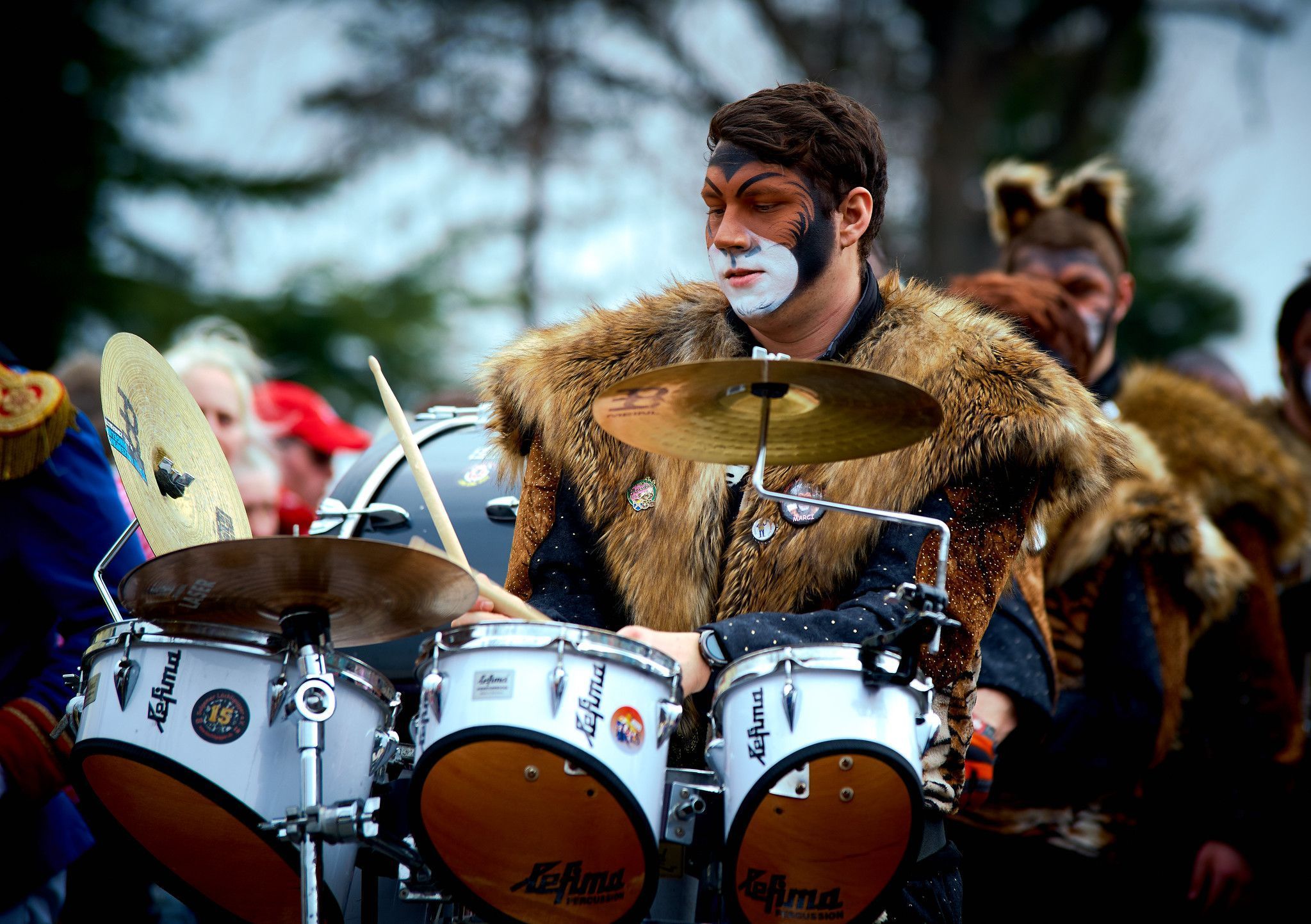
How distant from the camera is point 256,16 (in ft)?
39.4

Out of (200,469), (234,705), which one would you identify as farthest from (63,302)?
(234,705)

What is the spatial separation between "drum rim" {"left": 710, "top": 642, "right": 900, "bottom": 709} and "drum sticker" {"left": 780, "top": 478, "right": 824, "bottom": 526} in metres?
0.57

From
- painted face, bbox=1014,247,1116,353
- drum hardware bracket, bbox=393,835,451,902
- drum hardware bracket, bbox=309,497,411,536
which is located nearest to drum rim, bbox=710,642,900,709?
drum hardware bracket, bbox=393,835,451,902

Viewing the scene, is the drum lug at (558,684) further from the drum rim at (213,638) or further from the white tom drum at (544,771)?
the drum rim at (213,638)

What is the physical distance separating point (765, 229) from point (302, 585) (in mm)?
1298

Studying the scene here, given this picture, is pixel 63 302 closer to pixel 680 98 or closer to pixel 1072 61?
pixel 680 98

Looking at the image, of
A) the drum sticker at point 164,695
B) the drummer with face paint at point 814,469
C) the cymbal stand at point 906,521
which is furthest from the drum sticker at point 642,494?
the drum sticker at point 164,695

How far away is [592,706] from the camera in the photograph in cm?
238

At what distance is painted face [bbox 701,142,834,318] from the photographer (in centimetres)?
312

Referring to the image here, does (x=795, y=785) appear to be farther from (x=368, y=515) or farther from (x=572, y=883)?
(x=368, y=515)

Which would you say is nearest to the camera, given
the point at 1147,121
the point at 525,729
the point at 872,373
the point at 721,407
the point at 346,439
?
the point at 525,729

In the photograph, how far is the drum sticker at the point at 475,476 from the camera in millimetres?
4188

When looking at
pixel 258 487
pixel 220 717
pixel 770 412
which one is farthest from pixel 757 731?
pixel 258 487

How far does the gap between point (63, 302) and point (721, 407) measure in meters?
9.94
